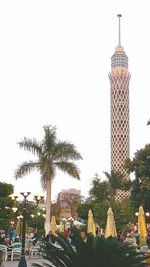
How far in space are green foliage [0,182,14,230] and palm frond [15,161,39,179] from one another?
1094 millimetres

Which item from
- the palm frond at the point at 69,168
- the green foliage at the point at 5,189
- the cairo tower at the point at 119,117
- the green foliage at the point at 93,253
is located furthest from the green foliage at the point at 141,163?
the cairo tower at the point at 119,117

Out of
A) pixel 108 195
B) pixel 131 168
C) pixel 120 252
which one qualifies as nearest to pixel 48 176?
pixel 131 168

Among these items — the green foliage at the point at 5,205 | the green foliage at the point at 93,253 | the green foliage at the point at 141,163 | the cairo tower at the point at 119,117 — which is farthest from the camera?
the cairo tower at the point at 119,117

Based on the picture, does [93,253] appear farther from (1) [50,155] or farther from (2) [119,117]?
(2) [119,117]

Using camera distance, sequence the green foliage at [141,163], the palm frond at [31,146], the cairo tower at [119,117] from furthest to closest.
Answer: the cairo tower at [119,117], the green foliage at [141,163], the palm frond at [31,146]

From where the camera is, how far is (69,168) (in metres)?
28.5

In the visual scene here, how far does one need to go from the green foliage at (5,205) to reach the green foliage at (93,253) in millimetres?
21515

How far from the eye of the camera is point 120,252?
4.86 metres

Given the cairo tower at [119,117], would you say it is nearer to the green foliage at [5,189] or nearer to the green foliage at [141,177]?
the green foliage at [141,177]

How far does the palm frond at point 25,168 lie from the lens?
1107 inches

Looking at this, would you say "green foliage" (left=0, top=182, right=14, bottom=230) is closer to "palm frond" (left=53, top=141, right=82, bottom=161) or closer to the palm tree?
the palm tree

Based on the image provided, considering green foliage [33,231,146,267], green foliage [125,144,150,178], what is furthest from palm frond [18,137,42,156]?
green foliage [33,231,146,267]

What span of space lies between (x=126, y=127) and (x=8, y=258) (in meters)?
81.8

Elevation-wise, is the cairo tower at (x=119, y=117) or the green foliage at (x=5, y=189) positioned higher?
the cairo tower at (x=119, y=117)
